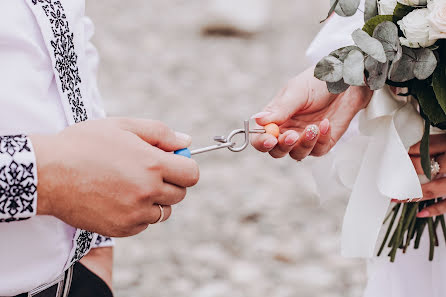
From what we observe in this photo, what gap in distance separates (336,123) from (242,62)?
430cm

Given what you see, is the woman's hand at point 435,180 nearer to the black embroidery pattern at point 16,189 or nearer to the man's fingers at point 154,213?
the man's fingers at point 154,213

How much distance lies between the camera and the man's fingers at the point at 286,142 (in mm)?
1405

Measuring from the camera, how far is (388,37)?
137 centimetres

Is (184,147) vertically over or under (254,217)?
over

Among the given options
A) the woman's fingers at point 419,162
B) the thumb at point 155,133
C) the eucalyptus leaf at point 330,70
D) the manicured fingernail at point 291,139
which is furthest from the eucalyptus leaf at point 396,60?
the thumb at point 155,133

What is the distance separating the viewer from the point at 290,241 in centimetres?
361

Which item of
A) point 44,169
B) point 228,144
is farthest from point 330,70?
point 44,169

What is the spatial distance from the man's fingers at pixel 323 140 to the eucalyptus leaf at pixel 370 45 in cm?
19

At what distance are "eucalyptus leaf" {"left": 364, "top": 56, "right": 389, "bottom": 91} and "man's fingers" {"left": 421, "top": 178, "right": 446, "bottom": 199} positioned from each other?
0.37 m

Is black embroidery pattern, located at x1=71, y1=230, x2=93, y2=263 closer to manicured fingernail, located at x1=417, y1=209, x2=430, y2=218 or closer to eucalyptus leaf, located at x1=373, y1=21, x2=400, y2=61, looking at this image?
eucalyptus leaf, located at x1=373, y1=21, x2=400, y2=61

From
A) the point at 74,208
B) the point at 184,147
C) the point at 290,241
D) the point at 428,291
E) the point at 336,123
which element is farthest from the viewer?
the point at 290,241

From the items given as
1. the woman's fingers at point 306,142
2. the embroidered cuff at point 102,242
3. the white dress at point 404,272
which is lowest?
the white dress at point 404,272

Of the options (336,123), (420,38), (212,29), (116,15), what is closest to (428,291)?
(336,123)

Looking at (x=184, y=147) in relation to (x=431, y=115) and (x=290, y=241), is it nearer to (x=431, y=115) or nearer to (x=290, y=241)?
(x=431, y=115)
